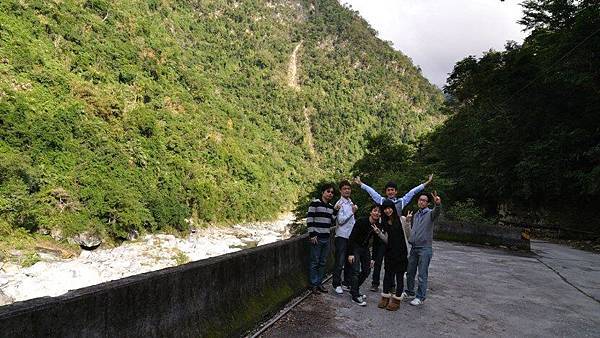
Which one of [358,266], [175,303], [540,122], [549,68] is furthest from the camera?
[540,122]

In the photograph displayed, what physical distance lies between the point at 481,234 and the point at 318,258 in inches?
529

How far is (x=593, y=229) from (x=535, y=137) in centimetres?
657

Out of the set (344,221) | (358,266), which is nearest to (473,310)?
(358,266)

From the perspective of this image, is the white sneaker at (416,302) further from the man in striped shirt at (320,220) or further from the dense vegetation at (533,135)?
the dense vegetation at (533,135)

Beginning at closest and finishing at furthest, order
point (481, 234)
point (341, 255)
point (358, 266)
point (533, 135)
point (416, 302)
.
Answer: point (358, 266) < point (416, 302) < point (341, 255) < point (481, 234) < point (533, 135)

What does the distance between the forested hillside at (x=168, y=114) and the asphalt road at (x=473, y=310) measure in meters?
23.7

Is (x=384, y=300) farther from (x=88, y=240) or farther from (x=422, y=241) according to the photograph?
(x=88, y=240)

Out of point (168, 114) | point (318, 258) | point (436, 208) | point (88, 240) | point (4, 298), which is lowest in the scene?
point (4, 298)

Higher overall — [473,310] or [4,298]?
[473,310]

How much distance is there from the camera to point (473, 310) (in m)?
7.46

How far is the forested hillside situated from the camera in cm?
3956

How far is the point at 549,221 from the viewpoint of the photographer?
28703 millimetres

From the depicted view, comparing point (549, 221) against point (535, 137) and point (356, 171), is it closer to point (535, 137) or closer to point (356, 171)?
point (535, 137)

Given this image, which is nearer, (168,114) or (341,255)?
(341,255)
